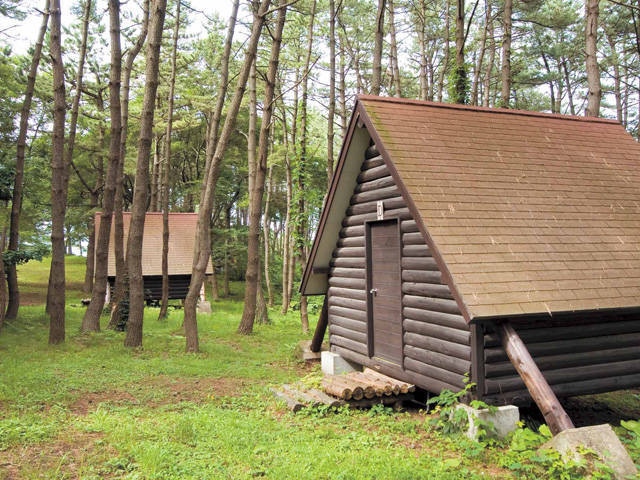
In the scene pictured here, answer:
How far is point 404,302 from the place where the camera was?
7.62 meters

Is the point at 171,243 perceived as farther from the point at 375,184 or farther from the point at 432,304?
the point at 432,304

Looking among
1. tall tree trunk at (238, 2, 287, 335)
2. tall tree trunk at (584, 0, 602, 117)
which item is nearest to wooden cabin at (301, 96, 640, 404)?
tall tree trunk at (584, 0, 602, 117)

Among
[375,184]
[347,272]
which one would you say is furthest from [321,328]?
[375,184]

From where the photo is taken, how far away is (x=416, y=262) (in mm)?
7324

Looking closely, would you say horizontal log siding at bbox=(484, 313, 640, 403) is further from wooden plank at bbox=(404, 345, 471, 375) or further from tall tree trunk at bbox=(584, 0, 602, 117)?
tall tree trunk at bbox=(584, 0, 602, 117)

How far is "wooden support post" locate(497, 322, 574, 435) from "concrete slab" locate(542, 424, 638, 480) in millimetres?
184

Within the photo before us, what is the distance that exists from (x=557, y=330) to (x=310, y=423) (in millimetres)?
3409

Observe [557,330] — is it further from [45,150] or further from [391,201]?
[45,150]

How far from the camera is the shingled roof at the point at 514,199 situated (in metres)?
6.03

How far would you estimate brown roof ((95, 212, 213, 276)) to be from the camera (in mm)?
22141

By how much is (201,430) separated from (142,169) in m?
6.95

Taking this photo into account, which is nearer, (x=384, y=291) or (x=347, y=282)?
(x=384, y=291)

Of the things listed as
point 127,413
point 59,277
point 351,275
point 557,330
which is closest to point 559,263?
point 557,330

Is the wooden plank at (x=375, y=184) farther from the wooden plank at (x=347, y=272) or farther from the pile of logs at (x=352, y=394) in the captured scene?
the pile of logs at (x=352, y=394)
